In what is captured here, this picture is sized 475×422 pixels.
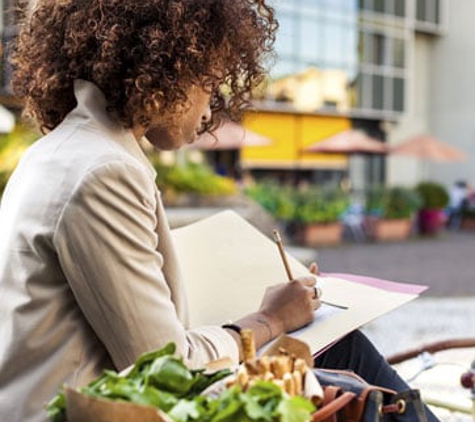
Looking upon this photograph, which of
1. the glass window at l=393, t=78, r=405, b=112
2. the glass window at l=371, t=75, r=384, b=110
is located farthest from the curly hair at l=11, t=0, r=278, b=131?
the glass window at l=393, t=78, r=405, b=112

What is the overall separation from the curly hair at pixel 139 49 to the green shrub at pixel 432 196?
57.1ft

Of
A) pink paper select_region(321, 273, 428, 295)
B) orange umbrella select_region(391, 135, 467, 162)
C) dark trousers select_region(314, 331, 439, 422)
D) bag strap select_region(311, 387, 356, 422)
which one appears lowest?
orange umbrella select_region(391, 135, 467, 162)

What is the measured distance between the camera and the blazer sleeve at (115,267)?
129 centimetres

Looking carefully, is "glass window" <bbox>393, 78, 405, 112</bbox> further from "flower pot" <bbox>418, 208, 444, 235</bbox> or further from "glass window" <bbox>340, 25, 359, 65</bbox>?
"flower pot" <bbox>418, 208, 444, 235</bbox>

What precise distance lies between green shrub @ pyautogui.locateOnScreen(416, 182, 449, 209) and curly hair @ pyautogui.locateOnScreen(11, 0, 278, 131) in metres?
17.4

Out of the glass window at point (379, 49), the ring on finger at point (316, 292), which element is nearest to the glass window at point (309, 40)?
the glass window at point (379, 49)

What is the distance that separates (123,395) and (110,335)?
37 centimetres

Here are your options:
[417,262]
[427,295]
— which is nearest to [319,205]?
[417,262]

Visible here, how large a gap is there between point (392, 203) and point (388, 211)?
0.20m

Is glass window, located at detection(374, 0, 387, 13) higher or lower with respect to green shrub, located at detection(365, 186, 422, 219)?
higher

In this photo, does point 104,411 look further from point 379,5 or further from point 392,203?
point 379,5

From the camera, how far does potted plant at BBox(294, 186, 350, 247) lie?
15.8 metres

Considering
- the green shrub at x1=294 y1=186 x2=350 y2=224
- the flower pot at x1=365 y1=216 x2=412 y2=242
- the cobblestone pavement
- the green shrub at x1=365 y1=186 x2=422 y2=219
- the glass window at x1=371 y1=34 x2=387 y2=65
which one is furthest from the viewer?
the glass window at x1=371 y1=34 x2=387 y2=65

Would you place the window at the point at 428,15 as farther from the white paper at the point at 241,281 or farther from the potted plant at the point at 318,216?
the white paper at the point at 241,281
